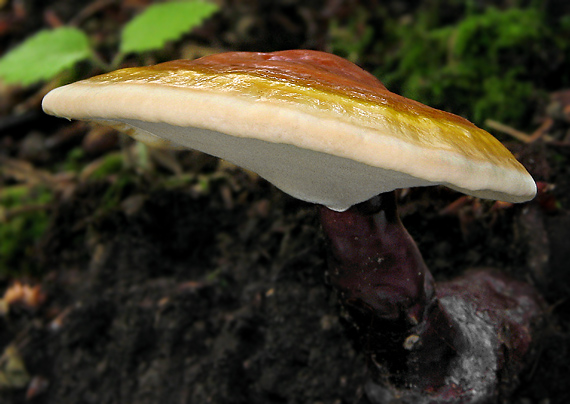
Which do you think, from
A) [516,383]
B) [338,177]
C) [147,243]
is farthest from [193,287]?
[516,383]

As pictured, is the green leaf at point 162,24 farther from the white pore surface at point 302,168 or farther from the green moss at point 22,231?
the white pore surface at point 302,168

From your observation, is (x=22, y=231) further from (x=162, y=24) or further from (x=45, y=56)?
(x=162, y=24)

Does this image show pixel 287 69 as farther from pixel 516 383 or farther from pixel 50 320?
pixel 50 320

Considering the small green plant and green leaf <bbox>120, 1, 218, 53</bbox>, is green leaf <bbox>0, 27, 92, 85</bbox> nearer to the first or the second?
the small green plant

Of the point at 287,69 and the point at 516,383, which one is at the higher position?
the point at 287,69

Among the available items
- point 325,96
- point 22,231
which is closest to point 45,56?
point 22,231

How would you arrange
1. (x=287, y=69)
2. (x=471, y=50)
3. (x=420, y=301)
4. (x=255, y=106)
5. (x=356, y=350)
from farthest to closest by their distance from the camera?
(x=471, y=50)
(x=356, y=350)
(x=420, y=301)
(x=287, y=69)
(x=255, y=106)

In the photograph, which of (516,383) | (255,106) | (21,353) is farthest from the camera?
(21,353)

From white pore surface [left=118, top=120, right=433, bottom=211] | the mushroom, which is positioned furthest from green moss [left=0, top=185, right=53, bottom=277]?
white pore surface [left=118, top=120, right=433, bottom=211]
